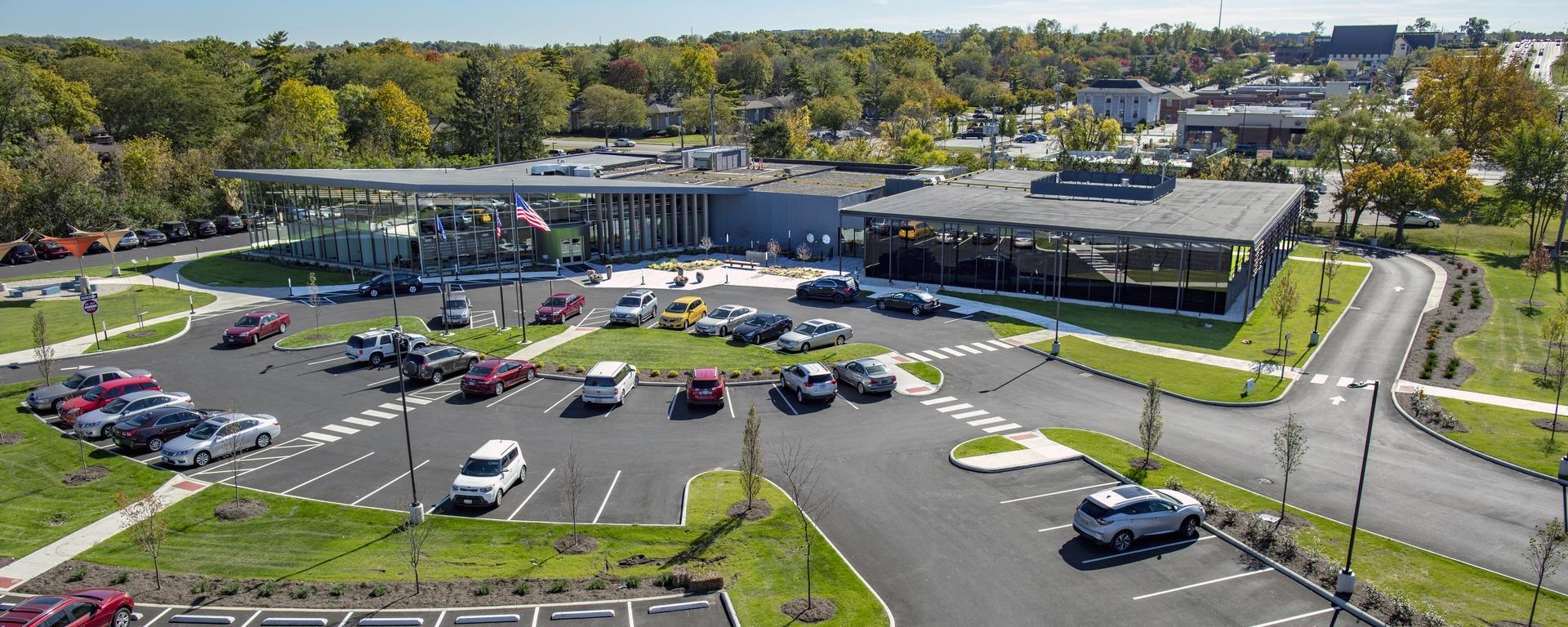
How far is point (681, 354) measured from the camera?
4444 cm

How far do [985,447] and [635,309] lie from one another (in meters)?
23.4

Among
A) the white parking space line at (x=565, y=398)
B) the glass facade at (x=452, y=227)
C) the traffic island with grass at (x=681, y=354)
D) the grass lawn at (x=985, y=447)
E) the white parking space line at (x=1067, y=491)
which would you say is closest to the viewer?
the white parking space line at (x=1067, y=491)

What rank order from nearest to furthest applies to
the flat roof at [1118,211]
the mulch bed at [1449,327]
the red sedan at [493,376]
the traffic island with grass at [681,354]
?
the red sedan at [493,376]
the mulch bed at [1449,327]
the traffic island with grass at [681,354]
the flat roof at [1118,211]

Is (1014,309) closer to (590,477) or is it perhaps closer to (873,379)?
(873,379)

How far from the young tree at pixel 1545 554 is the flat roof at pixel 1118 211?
26.6 metres

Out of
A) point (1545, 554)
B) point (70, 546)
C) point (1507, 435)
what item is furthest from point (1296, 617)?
point (70, 546)

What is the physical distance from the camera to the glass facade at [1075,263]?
52562 millimetres

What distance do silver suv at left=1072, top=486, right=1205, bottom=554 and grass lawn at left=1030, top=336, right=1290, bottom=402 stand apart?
1359 centimetres

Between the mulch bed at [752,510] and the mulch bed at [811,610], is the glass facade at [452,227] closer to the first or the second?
the mulch bed at [752,510]

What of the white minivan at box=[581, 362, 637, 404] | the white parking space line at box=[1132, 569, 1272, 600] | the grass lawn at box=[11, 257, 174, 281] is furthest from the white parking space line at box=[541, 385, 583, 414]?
the grass lawn at box=[11, 257, 174, 281]

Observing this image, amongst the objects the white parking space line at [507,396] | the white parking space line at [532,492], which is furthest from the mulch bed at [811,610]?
the white parking space line at [507,396]

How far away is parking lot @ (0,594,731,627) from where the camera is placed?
2205 centimetres

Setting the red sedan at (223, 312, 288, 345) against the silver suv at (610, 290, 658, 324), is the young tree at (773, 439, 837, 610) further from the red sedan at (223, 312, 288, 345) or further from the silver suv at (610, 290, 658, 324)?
the red sedan at (223, 312, 288, 345)

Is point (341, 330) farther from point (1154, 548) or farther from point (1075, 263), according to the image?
point (1075, 263)
